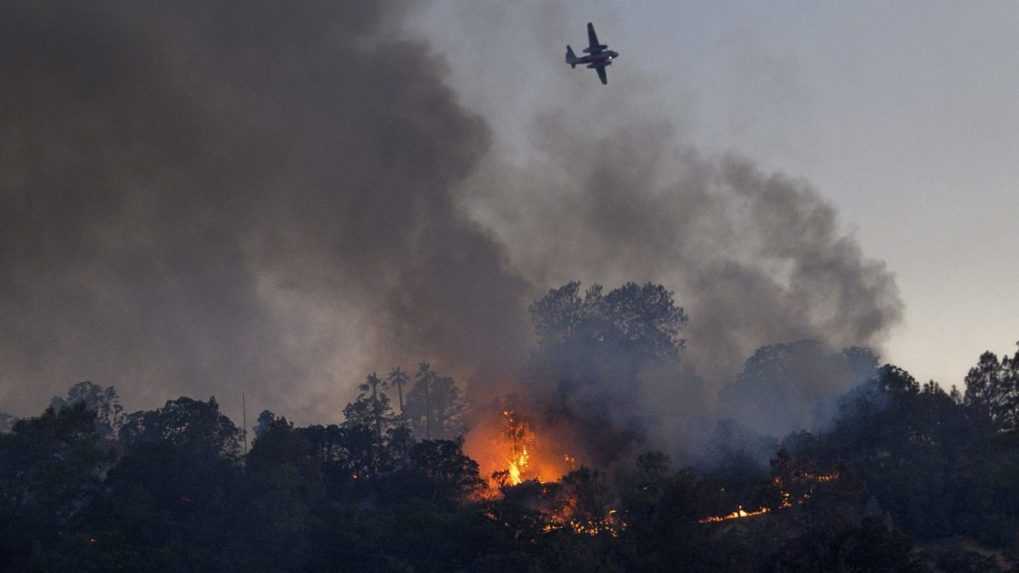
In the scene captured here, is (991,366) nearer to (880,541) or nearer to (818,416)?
(818,416)

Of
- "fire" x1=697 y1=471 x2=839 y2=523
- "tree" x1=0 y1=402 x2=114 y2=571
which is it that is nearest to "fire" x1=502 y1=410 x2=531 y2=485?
"fire" x1=697 y1=471 x2=839 y2=523

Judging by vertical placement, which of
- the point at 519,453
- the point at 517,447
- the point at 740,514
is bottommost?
the point at 740,514

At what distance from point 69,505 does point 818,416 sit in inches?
3342

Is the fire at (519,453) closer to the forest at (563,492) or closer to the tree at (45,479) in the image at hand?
the forest at (563,492)

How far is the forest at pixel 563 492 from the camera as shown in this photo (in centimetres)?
8806

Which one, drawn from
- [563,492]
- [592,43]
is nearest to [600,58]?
[592,43]

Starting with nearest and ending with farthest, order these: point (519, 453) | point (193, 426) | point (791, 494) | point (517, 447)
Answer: point (791, 494) < point (193, 426) < point (519, 453) < point (517, 447)

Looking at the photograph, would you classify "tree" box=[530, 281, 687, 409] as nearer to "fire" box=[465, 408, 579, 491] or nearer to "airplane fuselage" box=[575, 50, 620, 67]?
"fire" box=[465, 408, 579, 491]

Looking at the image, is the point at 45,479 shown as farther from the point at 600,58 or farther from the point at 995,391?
the point at 995,391

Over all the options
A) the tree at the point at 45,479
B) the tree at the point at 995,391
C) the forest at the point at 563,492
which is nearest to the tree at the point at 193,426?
the forest at the point at 563,492

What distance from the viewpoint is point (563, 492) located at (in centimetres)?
10294

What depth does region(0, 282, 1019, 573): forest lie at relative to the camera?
88.1 metres

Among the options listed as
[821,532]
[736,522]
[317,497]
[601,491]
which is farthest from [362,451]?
[821,532]

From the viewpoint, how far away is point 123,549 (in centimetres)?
9581
